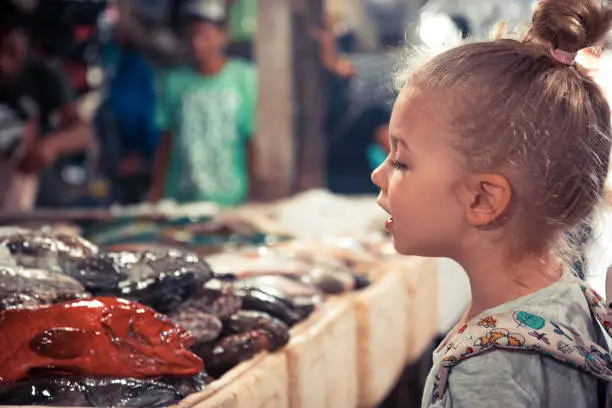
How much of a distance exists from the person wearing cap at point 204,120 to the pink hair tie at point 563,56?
13.8ft

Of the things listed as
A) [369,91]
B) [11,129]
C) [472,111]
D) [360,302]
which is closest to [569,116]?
[472,111]

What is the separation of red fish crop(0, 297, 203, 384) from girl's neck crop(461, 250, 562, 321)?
1.65 feet

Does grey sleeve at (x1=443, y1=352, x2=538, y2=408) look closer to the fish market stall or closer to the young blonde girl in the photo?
the young blonde girl

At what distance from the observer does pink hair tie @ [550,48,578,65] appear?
1.32 metres

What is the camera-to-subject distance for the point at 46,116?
5.25 meters

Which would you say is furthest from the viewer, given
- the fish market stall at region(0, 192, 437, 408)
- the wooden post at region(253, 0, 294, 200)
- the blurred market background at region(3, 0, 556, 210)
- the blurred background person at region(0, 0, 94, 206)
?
the wooden post at region(253, 0, 294, 200)

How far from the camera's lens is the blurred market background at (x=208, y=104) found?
16.6 feet

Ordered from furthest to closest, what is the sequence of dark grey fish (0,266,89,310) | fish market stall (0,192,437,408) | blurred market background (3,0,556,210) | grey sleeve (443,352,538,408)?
blurred market background (3,0,556,210), dark grey fish (0,266,89,310), fish market stall (0,192,437,408), grey sleeve (443,352,538,408)

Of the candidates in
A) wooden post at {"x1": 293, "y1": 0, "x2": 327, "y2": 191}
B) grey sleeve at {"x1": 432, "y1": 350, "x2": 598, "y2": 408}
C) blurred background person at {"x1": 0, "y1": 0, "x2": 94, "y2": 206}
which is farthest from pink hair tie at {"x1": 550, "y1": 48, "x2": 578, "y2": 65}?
wooden post at {"x1": 293, "y1": 0, "x2": 327, "y2": 191}

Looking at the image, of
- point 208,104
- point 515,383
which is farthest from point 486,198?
point 208,104

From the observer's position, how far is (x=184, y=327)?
1628mm

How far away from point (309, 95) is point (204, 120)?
1.28 m

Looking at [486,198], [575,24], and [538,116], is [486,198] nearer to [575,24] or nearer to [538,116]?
[538,116]

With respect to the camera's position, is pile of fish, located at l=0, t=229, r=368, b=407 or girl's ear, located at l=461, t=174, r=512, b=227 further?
pile of fish, located at l=0, t=229, r=368, b=407
